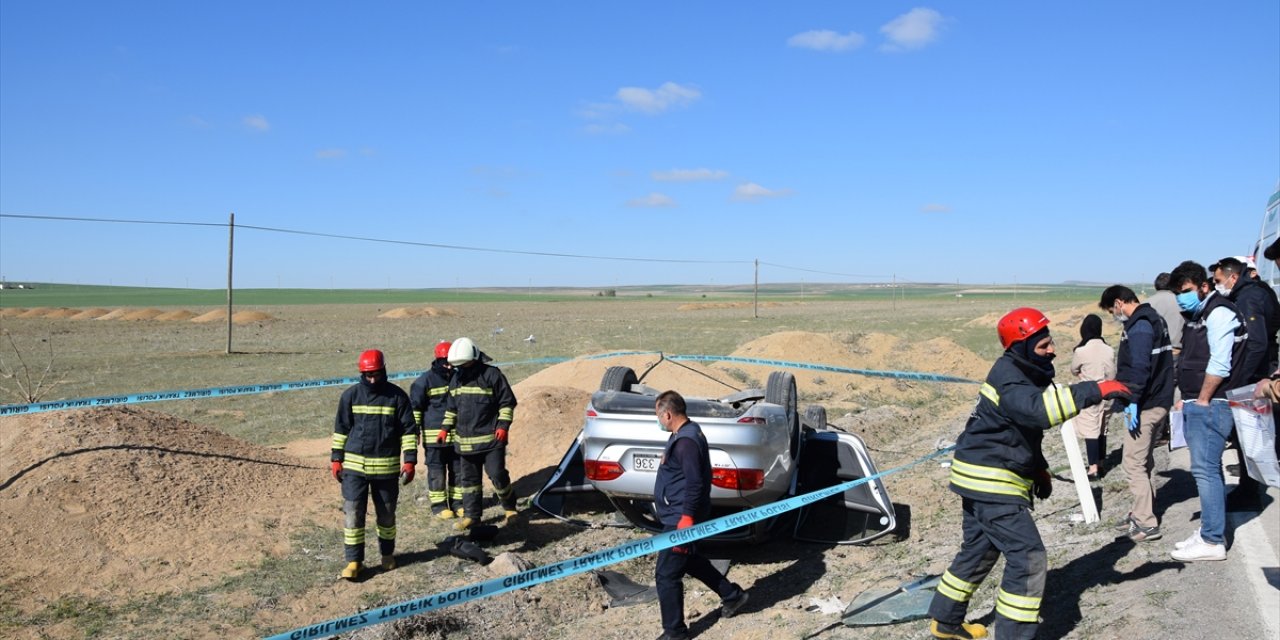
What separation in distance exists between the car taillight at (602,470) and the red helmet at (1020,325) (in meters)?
3.00

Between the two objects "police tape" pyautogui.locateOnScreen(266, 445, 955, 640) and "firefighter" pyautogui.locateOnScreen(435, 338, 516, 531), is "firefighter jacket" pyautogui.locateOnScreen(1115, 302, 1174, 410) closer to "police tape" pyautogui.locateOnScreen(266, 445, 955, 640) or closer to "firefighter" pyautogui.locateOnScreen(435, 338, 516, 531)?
"police tape" pyautogui.locateOnScreen(266, 445, 955, 640)

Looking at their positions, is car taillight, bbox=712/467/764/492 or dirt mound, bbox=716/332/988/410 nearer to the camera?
car taillight, bbox=712/467/764/492

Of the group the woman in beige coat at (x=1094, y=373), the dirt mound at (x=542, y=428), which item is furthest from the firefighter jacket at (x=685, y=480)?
the dirt mound at (x=542, y=428)

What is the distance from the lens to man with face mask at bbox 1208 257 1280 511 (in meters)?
5.37

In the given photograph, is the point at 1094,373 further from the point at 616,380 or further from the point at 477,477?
the point at 477,477

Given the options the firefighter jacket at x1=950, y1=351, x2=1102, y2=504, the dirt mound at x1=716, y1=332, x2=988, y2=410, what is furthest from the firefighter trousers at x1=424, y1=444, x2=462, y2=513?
the dirt mound at x1=716, y1=332, x2=988, y2=410

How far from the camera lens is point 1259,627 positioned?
4.16 metres

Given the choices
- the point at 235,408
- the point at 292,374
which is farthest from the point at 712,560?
the point at 292,374

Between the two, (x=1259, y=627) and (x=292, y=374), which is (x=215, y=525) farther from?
(x=292, y=374)

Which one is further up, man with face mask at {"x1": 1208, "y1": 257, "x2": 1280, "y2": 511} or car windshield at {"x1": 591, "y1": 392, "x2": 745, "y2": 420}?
man with face mask at {"x1": 1208, "y1": 257, "x2": 1280, "y2": 511}

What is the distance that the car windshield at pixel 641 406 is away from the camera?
6.39m

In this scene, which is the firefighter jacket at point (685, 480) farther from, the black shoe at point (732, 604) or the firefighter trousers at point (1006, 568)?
the firefighter trousers at point (1006, 568)

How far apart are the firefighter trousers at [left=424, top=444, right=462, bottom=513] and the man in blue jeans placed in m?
5.71

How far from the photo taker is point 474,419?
7.51 metres
